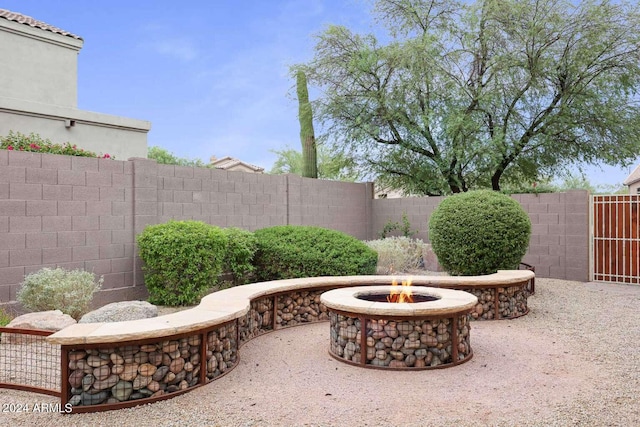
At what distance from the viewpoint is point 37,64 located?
14.3 metres

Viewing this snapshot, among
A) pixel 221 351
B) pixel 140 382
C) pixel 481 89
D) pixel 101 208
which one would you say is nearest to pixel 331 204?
pixel 481 89

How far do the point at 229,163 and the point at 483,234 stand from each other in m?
22.1

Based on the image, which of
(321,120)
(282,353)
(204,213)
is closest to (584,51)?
(321,120)

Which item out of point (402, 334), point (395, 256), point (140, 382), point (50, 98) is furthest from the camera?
point (50, 98)

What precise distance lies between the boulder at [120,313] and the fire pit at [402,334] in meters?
2.44

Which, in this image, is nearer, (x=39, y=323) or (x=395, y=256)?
(x=39, y=323)

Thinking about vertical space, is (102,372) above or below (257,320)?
above

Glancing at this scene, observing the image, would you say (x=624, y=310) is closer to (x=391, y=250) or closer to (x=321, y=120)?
(x=391, y=250)

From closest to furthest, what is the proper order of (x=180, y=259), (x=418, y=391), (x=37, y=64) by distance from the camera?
1. (x=418, y=391)
2. (x=180, y=259)
3. (x=37, y=64)

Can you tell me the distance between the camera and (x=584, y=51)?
1175 centimetres

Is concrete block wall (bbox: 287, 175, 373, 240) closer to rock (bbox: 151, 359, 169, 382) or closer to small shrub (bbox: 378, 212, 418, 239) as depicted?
small shrub (bbox: 378, 212, 418, 239)

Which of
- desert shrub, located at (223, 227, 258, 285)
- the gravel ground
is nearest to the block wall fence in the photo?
desert shrub, located at (223, 227, 258, 285)

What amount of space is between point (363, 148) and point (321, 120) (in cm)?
150

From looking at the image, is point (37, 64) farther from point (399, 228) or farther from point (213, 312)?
point (213, 312)
